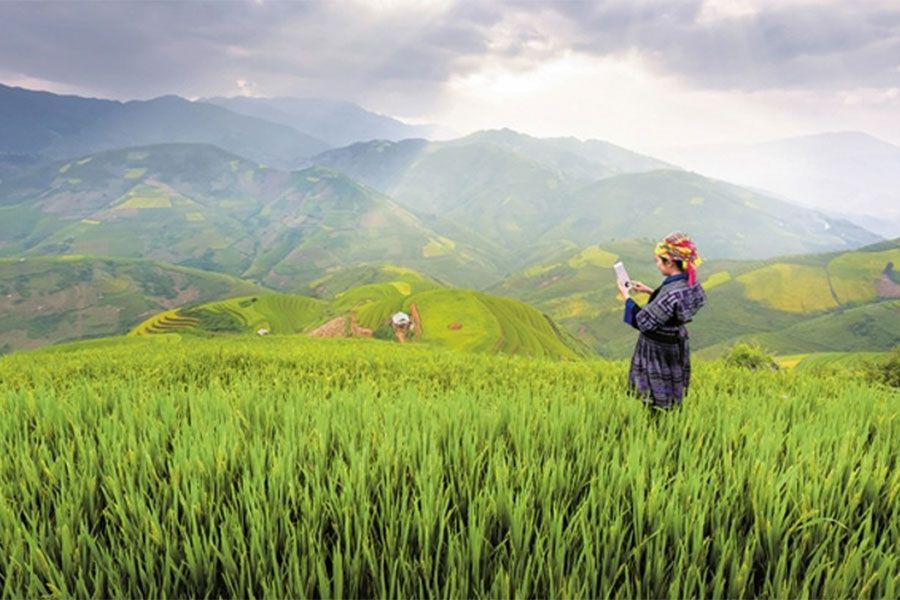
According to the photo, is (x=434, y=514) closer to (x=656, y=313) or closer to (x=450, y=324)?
(x=656, y=313)

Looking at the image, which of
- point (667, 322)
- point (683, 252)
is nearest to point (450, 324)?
point (667, 322)

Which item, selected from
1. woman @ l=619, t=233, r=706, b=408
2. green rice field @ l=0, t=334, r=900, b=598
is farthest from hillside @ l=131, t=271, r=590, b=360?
green rice field @ l=0, t=334, r=900, b=598

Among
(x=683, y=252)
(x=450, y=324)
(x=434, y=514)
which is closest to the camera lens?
(x=434, y=514)

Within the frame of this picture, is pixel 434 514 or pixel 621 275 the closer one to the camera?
pixel 434 514

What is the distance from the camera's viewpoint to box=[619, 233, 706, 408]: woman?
17.8 feet

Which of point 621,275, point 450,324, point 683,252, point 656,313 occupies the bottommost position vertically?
point 450,324

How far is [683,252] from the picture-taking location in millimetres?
5488

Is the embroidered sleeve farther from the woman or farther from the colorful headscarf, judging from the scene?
the colorful headscarf

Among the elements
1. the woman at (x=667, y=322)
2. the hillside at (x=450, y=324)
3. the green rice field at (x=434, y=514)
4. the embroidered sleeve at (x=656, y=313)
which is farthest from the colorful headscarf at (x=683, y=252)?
the hillside at (x=450, y=324)

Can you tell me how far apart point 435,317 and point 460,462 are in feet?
276

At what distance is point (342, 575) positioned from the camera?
1.87 meters

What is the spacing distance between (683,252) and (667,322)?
2.69ft

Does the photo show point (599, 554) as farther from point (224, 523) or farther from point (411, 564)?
point (224, 523)

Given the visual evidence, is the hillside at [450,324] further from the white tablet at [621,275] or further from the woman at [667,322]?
the white tablet at [621,275]
